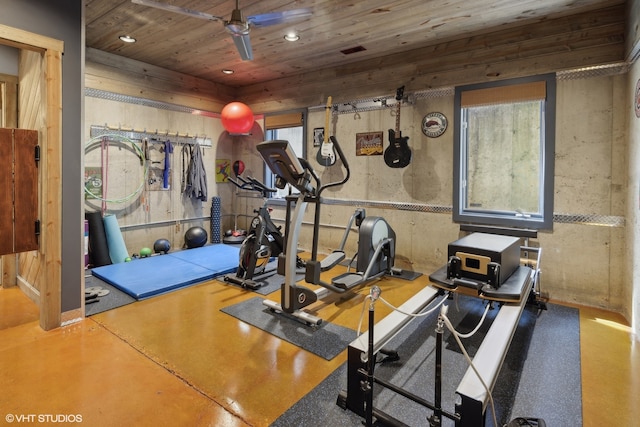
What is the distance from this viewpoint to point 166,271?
189 inches

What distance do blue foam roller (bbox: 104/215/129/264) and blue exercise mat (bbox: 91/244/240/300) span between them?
0.73ft

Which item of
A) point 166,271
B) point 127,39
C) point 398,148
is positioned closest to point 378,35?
point 398,148

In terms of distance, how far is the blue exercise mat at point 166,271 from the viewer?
13.7 feet

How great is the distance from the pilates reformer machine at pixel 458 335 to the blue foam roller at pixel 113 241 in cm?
432

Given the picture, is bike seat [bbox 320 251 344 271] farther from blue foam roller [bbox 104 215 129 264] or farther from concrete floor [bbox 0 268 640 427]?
blue foam roller [bbox 104 215 129 264]

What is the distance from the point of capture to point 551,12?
12.6 feet

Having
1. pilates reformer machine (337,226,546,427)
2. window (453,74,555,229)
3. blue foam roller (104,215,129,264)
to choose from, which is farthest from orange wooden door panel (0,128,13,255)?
window (453,74,555,229)

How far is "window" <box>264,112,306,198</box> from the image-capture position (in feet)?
21.0

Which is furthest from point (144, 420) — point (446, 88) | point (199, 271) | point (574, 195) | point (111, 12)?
point (446, 88)

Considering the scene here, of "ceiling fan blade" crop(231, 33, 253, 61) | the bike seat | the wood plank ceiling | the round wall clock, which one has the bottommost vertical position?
the bike seat

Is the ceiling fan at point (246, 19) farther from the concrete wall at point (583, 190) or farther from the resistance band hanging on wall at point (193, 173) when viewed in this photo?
the resistance band hanging on wall at point (193, 173)

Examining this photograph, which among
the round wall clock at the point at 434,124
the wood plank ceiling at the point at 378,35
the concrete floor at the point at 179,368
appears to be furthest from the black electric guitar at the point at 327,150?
the concrete floor at the point at 179,368

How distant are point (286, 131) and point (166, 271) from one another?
146 inches

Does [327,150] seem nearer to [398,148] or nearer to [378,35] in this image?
[398,148]
